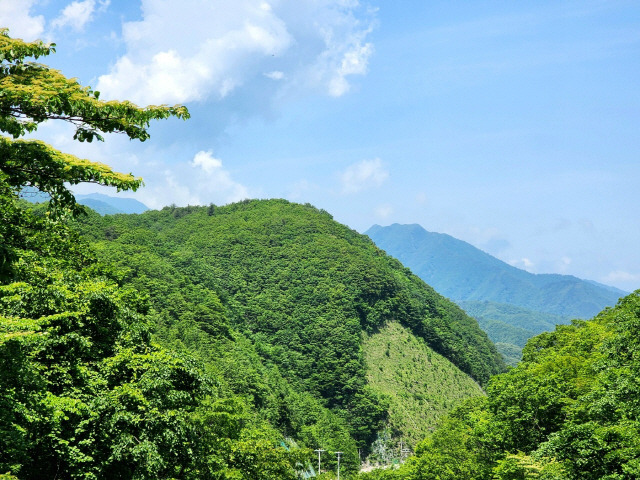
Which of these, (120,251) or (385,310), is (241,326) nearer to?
(385,310)

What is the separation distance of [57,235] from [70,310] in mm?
11620

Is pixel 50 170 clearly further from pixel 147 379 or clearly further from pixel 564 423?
pixel 564 423

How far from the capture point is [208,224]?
15988 centimetres

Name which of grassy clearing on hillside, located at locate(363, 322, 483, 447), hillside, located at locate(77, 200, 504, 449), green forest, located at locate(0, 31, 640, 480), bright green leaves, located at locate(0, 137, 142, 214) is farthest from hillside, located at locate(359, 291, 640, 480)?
grassy clearing on hillside, located at locate(363, 322, 483, 447)

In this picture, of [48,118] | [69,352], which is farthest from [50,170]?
[69,352]

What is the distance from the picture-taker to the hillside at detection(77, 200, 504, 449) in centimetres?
8631

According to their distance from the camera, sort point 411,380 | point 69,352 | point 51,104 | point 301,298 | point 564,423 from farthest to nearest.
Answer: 1. point 301,298
2. point 411,380
3. point 564,423
4. point 69,352
5. point 51,104

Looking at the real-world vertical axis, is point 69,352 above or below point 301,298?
below

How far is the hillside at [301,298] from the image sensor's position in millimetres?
86312

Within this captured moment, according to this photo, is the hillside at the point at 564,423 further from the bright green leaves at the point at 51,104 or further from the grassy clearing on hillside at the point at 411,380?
the grassy clearing on hillside at the point at 411,380

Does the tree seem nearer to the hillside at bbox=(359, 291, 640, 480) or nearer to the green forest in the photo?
the green forest

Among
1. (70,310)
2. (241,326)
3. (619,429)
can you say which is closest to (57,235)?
(70,310)

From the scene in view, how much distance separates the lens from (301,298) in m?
127

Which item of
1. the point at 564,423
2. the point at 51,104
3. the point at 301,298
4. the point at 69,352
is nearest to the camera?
the point at 51,104
